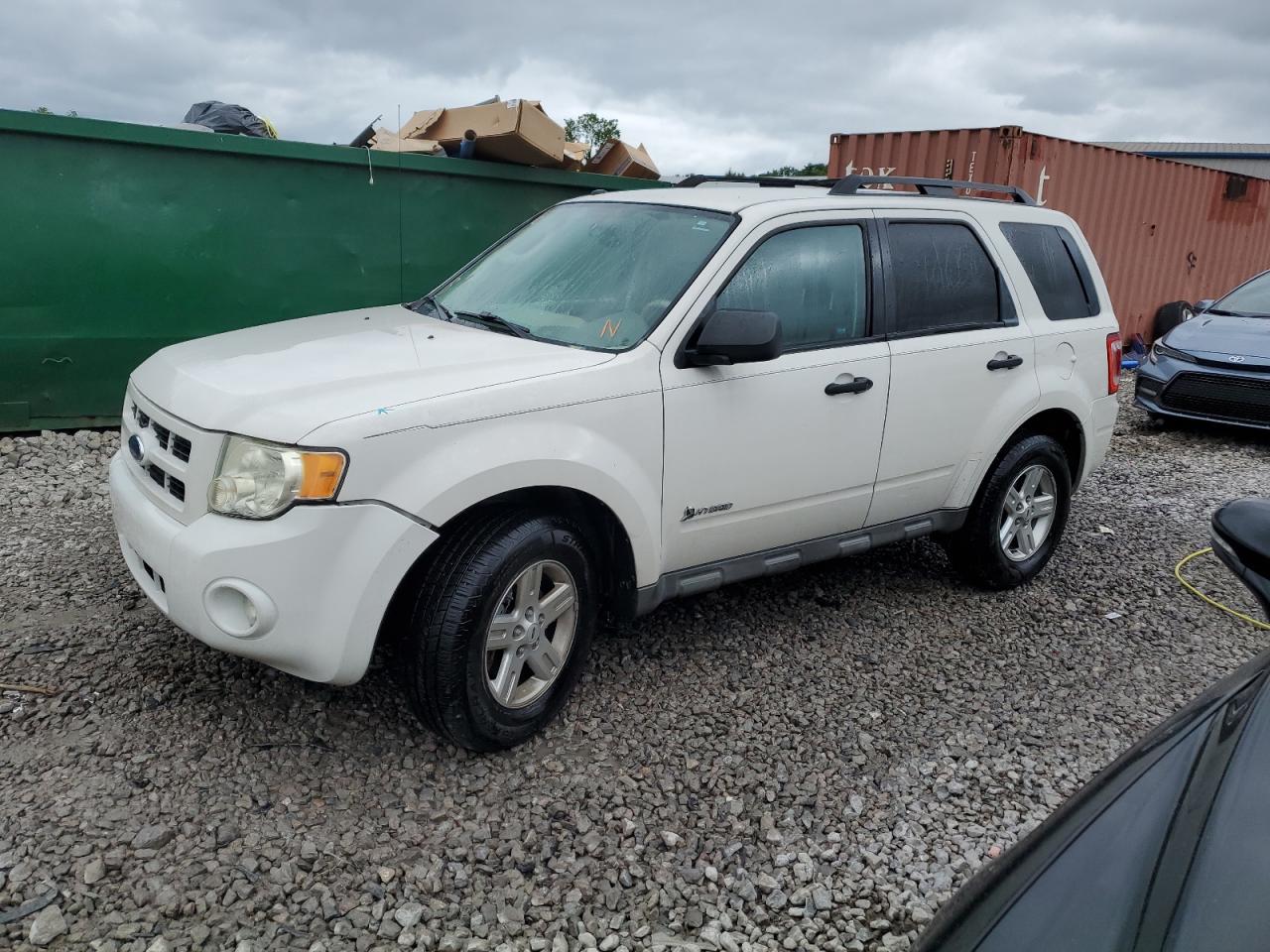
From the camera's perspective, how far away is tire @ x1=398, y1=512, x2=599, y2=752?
2.99 meters

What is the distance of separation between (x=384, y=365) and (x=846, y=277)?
189 centimetres

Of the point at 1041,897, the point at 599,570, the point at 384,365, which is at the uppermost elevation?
the point at 384,365

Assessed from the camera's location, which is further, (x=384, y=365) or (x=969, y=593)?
(x=969, y=593)

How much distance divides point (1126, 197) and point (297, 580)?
12.2 m

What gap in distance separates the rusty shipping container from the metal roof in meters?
12.4

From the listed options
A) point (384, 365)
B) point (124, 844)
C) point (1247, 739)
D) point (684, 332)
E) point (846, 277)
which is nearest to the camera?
point (1247, 739)

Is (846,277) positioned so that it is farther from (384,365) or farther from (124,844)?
(124,844)

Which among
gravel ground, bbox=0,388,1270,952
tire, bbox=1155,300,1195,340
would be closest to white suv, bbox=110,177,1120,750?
gravel ground, bbox=0,388,1270,952

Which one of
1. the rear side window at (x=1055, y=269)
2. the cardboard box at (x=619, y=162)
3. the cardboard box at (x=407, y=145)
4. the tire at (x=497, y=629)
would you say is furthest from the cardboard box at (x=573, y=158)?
the tire at (x=497, y=629)

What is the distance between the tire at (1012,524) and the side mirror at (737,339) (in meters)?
1.71

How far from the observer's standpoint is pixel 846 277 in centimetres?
402

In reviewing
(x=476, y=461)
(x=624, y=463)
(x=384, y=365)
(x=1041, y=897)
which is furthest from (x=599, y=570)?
(x=1041, y=897)

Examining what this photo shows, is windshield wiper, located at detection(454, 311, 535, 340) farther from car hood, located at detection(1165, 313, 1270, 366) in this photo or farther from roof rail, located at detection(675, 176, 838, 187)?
car hood, located at detection(1165, 313, 1270, 366)

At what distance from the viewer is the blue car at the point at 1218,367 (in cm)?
825
